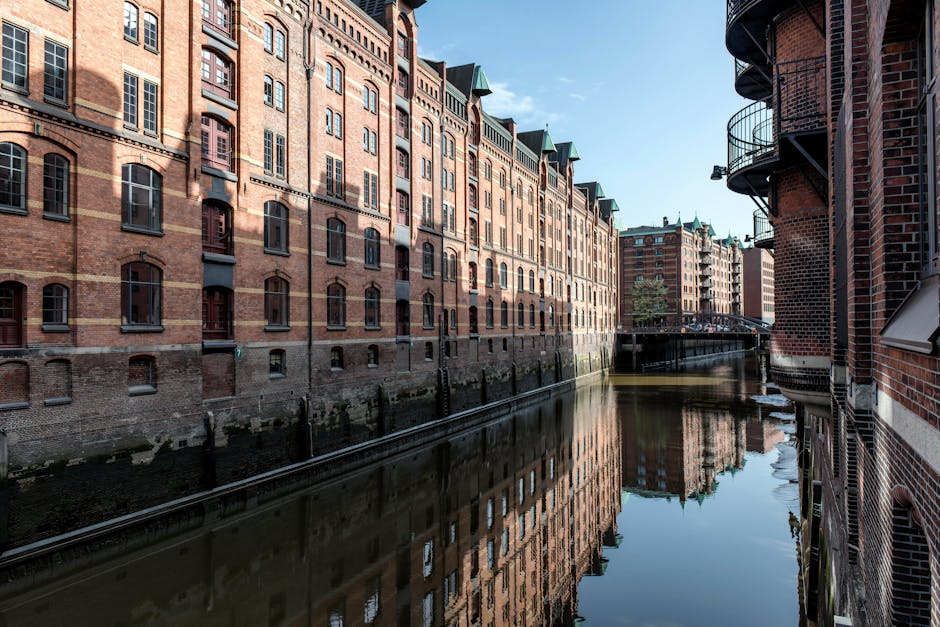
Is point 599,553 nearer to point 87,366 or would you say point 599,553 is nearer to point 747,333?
point 87,366

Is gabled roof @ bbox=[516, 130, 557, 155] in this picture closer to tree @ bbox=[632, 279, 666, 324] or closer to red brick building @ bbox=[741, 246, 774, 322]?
tree @ bbox=[632, 279, 666, 324]

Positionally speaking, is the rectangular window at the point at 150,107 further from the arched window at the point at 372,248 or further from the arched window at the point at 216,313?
the arched window at the point at 372,248

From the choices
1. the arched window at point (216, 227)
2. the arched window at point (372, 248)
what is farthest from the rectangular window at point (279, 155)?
the arched window at point (372, 248)

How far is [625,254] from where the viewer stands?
90188mm

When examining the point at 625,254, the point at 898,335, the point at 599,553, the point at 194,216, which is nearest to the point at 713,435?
the point at 599,553

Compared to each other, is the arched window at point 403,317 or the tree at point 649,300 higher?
the tree at point 649,300

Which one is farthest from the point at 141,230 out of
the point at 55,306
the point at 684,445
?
the point at 684,445

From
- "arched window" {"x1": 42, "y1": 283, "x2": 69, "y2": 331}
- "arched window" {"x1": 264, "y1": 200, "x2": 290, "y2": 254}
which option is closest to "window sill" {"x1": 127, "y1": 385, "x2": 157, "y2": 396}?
"arched window" {"x1": 42, "y1": 283, "x2": 69, "y2": 331}

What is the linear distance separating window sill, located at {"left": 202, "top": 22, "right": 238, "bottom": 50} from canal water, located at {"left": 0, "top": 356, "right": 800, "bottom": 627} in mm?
13889

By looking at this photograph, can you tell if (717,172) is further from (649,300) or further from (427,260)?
(649,300)

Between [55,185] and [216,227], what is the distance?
15.8 feet

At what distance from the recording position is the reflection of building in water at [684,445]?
22156 millimetres

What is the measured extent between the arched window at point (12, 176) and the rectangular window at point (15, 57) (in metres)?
1.39

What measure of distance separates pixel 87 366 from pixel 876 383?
50.2 ft
